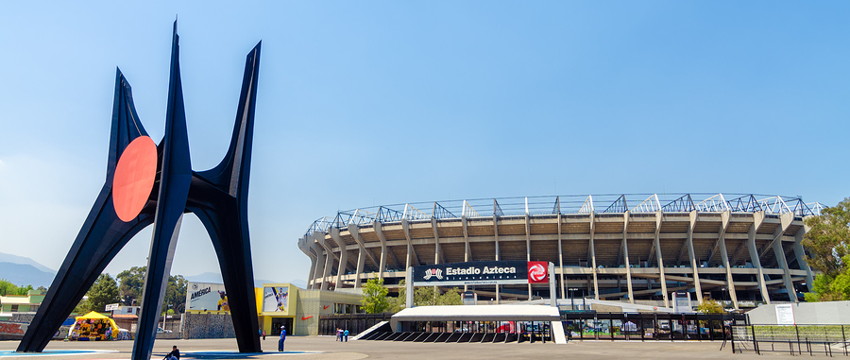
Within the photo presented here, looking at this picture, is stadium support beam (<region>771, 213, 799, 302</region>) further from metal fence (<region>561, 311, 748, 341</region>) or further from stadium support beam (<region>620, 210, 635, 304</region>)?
metal fence (<region>561, 311, 748, 341</region>)

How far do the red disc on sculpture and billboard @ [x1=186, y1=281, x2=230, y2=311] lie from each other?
133ft

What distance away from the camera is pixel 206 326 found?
2251 inches

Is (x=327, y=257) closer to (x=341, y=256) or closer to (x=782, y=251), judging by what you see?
(x=341, y=256)

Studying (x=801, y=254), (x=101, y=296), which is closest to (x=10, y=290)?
(x=101, y=296)

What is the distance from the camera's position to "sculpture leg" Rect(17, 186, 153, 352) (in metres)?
23.0

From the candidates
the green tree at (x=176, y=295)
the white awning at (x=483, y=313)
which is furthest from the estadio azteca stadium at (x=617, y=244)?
the green tree at (x=176, y=295)

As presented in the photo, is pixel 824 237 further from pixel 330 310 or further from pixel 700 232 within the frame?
pixel 330 310

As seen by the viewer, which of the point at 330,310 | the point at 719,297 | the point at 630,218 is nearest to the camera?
the point at 330,310

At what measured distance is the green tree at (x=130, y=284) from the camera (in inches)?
5349

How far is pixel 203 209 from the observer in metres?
23.9

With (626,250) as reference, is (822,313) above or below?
below

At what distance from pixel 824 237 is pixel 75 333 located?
7310 centimetres

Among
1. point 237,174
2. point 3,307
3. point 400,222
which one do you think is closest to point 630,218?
point 400,222

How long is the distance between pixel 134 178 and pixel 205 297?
43.0 m
